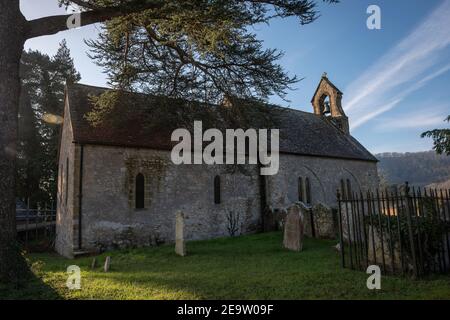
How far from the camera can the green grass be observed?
6.19 m

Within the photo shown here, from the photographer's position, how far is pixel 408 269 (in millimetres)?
7590

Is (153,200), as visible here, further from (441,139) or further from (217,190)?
(441,139)

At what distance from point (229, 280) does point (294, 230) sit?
16.7ft

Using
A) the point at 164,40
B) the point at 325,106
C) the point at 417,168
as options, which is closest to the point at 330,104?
the point at 325,106

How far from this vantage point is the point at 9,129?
8.00 metres

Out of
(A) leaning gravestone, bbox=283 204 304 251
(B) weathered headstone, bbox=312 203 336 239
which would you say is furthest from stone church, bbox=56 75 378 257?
(B) weathered headstone, bbox=312 203 336 239

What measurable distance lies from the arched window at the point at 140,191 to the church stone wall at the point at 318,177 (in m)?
7.39

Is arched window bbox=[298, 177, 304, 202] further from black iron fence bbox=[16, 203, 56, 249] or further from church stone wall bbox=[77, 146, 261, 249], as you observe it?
black iron fence bbox=[16, 203, 56, 249]

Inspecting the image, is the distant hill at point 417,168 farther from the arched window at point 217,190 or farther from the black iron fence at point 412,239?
the black iron fence at point 412,239

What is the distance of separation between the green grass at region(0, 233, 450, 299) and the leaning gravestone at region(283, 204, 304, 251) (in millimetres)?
410

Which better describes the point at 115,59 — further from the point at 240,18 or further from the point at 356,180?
the point at 356,180

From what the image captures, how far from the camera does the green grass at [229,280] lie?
6.19 m
